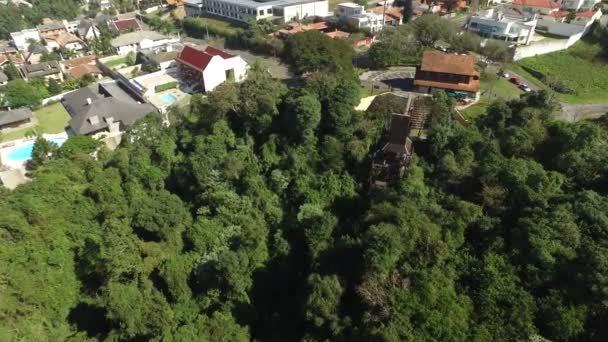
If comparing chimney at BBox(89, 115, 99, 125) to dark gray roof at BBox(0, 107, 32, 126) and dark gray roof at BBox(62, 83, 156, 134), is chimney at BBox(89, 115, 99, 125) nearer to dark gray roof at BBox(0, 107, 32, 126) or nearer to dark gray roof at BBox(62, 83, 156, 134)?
dark gray roof at BBox(62, 83, 156, 134)

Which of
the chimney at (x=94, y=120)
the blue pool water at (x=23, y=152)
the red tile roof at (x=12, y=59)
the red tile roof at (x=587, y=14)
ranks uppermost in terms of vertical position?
the red tile roof at (x=587, y=14)

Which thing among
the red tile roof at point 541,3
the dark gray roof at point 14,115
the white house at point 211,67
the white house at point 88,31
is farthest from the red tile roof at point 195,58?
the red tile roof at point 541,3

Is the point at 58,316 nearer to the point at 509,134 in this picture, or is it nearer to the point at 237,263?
the point at 237,263

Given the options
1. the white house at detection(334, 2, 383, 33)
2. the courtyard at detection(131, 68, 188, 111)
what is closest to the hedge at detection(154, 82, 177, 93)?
the courtyard at detection(131, 68, 188, 111)

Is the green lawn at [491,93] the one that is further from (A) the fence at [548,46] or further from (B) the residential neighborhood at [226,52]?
(A) the fence at [548,46]

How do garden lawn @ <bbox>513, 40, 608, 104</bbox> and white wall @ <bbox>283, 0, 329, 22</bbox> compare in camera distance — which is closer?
garden lawn @ <bbox>513, 40, 608, 104</bbox>

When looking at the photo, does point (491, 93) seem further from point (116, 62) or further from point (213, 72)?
point (116, 62)
